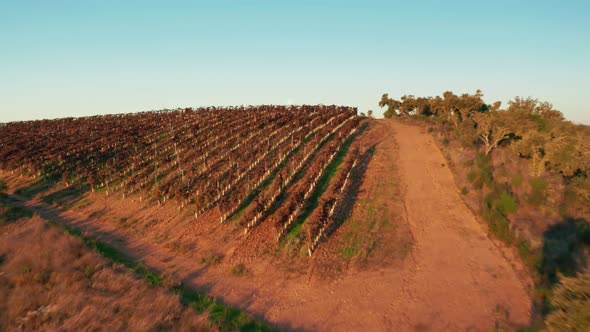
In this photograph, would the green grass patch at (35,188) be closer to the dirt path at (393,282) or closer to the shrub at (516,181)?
the dirt path at (393,282)

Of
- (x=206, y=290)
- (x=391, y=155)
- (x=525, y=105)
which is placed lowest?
(x=206, y=290)

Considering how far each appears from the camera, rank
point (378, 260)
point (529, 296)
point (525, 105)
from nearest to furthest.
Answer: point (529, 296) → point (378, 260) → point (525, 105)

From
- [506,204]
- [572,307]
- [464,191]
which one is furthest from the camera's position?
[464,191]

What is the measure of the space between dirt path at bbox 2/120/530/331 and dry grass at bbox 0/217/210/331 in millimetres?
3898

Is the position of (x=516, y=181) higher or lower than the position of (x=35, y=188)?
higher

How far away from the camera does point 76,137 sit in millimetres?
57812

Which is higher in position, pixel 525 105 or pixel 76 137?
pixel 525 105

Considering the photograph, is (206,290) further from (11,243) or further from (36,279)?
(11,243)

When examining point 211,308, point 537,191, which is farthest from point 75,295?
point 537,191

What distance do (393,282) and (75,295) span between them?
52.8 feet

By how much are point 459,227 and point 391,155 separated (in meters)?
17.2

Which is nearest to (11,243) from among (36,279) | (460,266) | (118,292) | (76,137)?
(36,279)

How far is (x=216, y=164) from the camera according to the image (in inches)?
1484

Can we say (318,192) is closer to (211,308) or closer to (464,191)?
(464,191)
